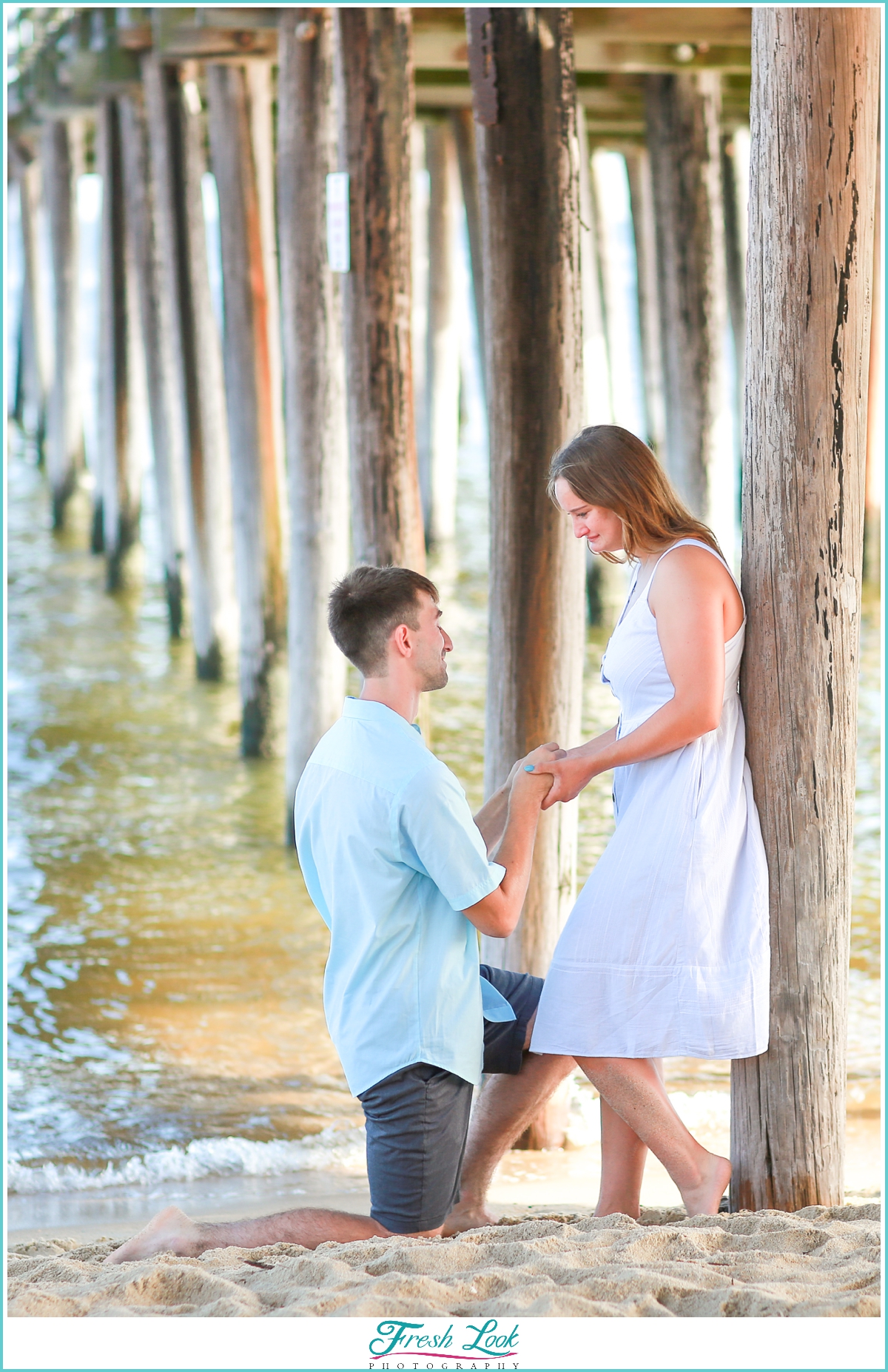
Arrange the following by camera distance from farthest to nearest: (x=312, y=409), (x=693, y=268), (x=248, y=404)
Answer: (x=248, y=404), (x=693, y=268), (x=312, y=409)

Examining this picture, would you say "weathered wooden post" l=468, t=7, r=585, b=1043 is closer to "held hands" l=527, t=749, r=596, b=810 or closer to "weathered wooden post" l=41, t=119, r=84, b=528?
"held hands" l=527, t=749, r=596, b=810

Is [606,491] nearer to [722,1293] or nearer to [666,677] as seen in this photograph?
[666,677]

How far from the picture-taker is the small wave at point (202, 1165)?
3.98m

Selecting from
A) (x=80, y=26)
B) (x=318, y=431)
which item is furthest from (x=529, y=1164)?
(x=80, y=26)

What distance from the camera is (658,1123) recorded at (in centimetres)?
275

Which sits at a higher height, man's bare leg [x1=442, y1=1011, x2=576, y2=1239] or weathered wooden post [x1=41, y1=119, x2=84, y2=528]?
weathered wooden post [x1=41, y1=119, x2=84, y2=528]

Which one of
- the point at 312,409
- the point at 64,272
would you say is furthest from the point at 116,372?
the point at 312,409

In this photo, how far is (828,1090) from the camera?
2.81 m

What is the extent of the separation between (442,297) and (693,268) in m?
4.38

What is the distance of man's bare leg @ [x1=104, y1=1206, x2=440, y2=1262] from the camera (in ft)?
8.79

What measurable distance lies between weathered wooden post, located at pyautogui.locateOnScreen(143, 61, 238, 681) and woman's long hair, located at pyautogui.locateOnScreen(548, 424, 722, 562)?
23.5 ft

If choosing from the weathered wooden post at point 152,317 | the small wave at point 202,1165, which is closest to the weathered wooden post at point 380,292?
the small wave at point 202,1165
